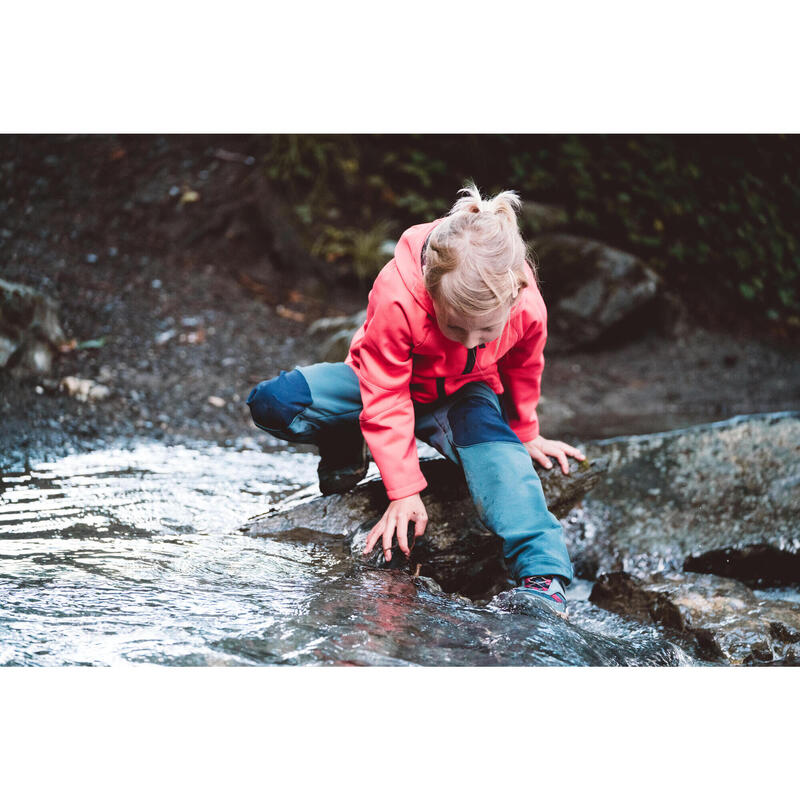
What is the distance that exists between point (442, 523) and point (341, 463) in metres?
0.52

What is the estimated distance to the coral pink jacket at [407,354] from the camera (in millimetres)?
2514

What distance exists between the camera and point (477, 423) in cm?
276

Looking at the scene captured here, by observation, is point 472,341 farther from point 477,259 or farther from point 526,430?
point 526,430

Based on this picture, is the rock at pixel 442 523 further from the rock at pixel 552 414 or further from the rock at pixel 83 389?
the rock at pixel 552 414

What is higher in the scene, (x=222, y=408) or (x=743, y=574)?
Result: (x=222, y=408)

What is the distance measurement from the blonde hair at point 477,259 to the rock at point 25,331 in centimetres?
337

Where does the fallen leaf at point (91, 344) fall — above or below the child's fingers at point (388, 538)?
above

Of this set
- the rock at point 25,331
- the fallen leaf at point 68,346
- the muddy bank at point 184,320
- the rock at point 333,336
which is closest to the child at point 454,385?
the muddy bank at point 184,320

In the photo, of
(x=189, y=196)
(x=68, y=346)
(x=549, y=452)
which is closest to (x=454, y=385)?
(x=549, y=452)

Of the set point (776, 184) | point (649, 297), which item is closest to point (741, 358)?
point (649, 297)
